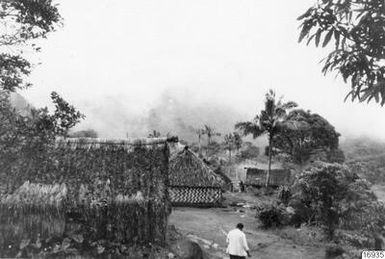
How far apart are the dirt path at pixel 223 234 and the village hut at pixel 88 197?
11.6 feet

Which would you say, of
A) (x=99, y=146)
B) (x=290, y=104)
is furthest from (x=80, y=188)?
(x=290, y=104)

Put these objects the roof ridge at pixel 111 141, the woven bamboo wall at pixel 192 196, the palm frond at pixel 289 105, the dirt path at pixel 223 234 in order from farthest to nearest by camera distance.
A: the palm frond at pixel 289 105 → the woven bamboo wall at pixel 192 196 → the dirt path at pixel 223 234 → the roof ridge at pixel 111 141

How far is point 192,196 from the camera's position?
26.2 m

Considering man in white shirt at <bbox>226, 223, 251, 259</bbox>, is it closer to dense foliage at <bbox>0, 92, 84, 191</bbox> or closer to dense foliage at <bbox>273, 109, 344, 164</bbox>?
dense foliage at <bbox>0, 92, 84, 191</bbox>

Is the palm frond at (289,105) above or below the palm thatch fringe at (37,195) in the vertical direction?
above

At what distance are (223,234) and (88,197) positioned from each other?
26.4ft

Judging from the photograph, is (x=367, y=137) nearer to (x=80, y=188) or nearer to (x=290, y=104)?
(x=290, y=104)

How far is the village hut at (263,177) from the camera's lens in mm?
46094

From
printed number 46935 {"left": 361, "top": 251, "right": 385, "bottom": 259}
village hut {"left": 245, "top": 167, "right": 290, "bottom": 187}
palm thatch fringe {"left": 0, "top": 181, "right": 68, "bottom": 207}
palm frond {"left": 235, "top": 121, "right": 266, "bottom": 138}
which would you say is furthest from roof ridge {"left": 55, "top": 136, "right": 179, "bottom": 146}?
village hut {"left": 245, "top": 167, "right": 290, "bottom": 187}

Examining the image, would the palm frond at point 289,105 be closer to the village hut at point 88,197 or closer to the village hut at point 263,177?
the village hut at point 263,177

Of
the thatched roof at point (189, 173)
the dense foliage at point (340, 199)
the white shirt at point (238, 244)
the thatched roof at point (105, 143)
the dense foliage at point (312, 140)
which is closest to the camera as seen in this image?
the white shirt at point (238, 244)

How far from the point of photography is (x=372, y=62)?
384 centimetres

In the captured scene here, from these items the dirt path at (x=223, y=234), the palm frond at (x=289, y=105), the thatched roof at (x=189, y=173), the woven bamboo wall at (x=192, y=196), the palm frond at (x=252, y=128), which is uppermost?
the palm frond at (x=289, y=105)

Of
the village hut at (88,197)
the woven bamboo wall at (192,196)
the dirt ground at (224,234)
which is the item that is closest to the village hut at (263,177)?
the woven bamboo wall at (192,196)
